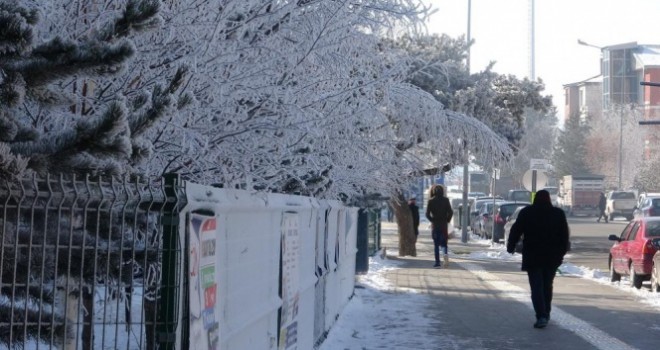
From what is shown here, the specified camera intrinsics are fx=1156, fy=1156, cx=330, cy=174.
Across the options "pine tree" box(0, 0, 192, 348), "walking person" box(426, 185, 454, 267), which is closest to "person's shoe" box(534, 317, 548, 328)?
"pine tree" box(0, 0, 192, 348)

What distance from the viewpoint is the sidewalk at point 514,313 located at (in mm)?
12555

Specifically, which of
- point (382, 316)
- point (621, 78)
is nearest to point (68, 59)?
point (382, 316)

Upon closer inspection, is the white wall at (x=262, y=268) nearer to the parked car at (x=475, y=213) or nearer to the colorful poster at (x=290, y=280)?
the colorful poster at (x=290, y=280)

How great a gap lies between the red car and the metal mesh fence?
15.6 meters

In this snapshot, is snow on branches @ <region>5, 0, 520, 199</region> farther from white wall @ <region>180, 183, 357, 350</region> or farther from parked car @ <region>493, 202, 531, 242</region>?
parked car @ <region>493, 202, 531, 242</region>

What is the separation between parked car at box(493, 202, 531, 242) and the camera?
41625 millimetres

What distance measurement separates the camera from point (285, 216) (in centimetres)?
835

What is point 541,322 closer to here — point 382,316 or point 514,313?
point 514,313

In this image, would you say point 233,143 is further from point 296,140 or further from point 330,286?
point 330,286

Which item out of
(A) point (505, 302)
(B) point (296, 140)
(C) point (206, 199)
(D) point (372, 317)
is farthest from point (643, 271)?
(C) point (206, 199)

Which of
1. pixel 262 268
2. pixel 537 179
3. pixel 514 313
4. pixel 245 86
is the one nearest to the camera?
pixel 262 268

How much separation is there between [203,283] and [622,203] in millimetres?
66687

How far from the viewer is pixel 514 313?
15.5 m

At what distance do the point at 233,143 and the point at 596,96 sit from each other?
117 metres
